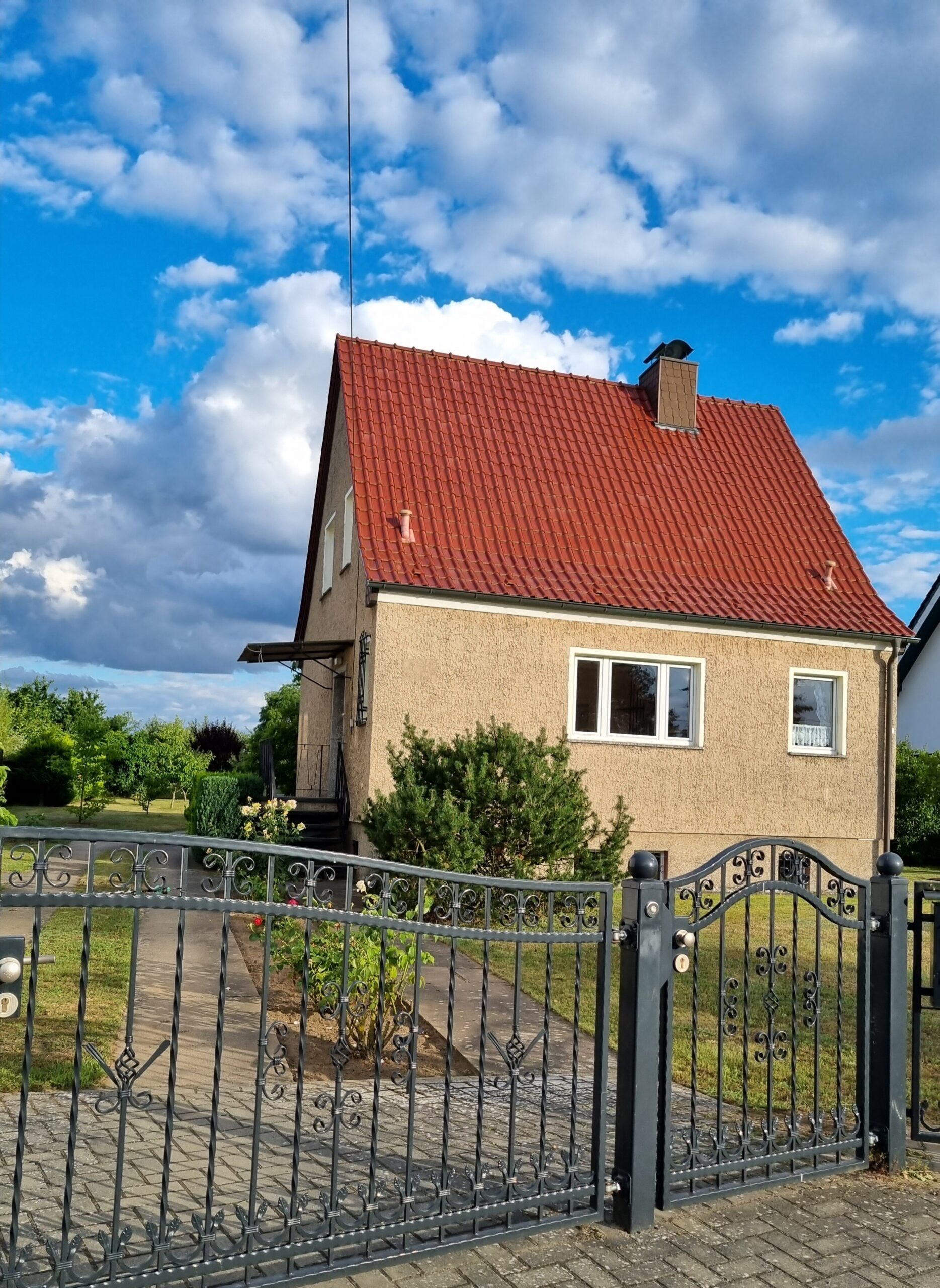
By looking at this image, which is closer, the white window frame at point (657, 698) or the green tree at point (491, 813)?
the green tree at point (491, 813)

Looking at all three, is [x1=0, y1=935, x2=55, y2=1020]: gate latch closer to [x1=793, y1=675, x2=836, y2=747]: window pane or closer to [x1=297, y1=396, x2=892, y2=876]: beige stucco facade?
[x1=297, y1=396, x2=892, y2=876]: beige stucco facade

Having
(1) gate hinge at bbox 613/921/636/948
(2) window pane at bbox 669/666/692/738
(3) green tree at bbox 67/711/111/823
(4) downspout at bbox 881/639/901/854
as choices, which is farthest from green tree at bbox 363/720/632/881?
(3) green tree at bbox 67/711/111/823

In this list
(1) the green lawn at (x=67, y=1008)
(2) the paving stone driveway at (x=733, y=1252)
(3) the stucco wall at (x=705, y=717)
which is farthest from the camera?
(3) the stucco wall at (x=705, y=717)

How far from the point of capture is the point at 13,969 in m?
3.17

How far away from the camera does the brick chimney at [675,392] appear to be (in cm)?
1886

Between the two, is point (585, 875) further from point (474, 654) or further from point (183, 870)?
point (183, 870)

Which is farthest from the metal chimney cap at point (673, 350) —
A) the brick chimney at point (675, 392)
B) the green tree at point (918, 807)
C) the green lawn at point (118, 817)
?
the green lawn at point (118, 817)

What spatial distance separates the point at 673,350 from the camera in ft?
61.1

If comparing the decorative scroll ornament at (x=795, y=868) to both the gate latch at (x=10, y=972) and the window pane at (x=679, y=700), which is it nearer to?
the gate latch at (x=10, y=972)

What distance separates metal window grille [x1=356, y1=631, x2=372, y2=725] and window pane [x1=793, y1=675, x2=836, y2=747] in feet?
21.5

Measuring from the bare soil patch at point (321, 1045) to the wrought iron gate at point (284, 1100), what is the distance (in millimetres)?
29

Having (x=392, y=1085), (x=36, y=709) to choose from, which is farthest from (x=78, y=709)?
(x=392, y=1085)

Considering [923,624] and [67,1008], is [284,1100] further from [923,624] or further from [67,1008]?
[923,624]

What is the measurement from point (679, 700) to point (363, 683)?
4.63 metres
